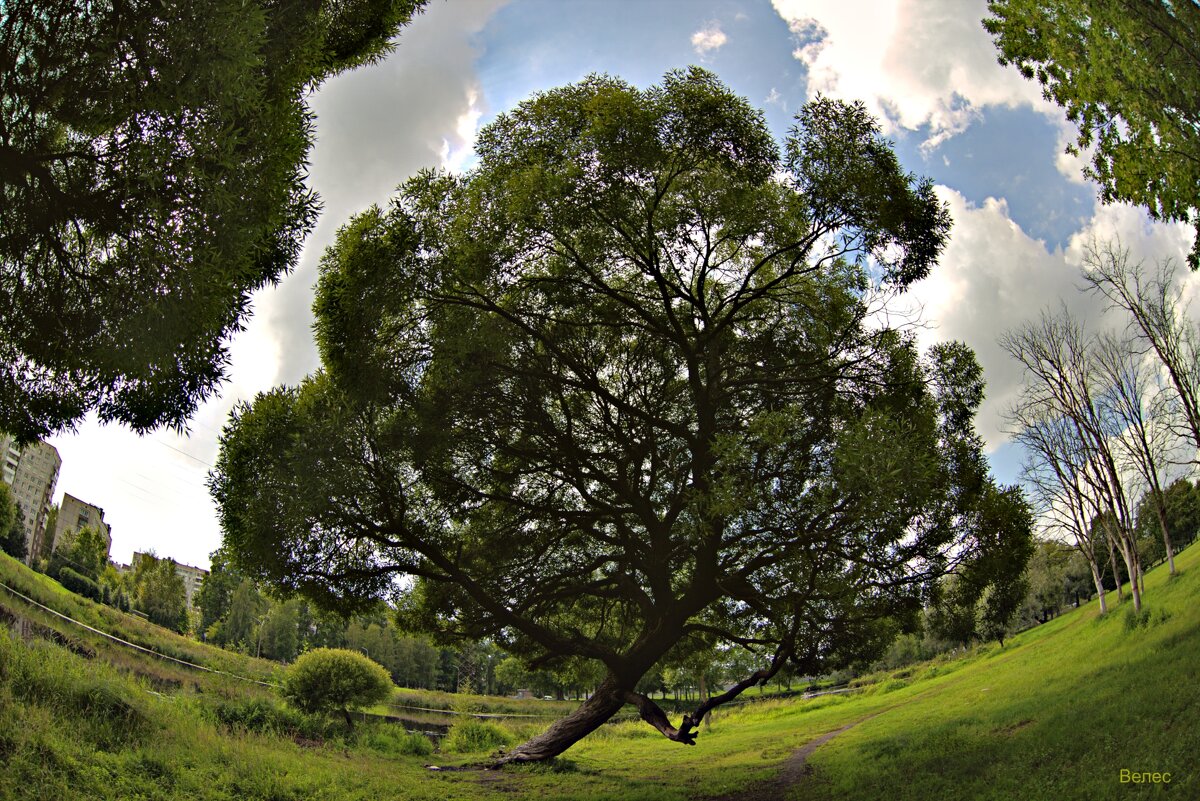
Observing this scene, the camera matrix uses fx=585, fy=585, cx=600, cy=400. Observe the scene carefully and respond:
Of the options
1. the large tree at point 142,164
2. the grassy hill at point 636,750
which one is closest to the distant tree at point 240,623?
the grassy hill at point 636,750

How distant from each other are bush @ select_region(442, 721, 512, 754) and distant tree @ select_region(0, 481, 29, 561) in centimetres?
2415

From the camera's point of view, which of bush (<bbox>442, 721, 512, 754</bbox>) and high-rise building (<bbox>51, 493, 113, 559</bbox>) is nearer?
bush (<bbox>442, 721, 512, 754</bbox>)

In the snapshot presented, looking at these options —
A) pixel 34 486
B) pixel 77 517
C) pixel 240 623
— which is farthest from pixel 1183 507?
pixel 77 517

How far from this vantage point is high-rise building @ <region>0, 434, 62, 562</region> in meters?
39.9

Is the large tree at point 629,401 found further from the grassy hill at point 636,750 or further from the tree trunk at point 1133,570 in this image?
the tree trunk at point 1133,570

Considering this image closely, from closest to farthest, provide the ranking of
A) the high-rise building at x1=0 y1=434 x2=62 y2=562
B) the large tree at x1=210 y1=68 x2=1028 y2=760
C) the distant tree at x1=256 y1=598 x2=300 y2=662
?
the large tree at x1=210 y1=68 x2=1028 y2=760, the high-rise building at x1=0 y1=434 x2=62 y2=562, the distant tree at x1=256 y1=598 x2=300 y2=662

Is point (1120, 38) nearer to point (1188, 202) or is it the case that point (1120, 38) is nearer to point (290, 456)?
point (1188, 202)

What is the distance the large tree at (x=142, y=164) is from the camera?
191 inches

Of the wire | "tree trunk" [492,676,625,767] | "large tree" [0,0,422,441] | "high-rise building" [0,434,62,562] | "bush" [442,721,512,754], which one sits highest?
"high-rise building" [0,434,62,562]

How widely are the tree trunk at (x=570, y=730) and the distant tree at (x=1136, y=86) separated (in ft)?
42.4

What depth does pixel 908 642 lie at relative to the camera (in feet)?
170

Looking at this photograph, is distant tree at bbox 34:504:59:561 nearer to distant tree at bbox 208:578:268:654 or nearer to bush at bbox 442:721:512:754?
distant tree at bbox 208:578:268:654

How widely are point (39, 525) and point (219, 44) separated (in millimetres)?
51867

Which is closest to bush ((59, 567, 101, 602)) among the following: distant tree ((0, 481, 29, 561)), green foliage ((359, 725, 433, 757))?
distant tree ((0, 481, 29, 561))
